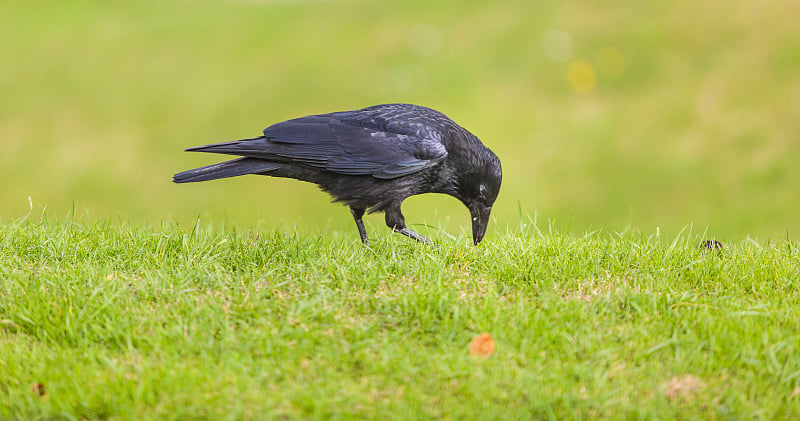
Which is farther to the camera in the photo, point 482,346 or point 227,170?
point 227,170

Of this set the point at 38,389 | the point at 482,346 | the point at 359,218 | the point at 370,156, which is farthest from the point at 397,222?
the point at 38,389

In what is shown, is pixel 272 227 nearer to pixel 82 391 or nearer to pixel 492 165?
pixel 492 165

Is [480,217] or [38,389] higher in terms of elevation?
[480,217]

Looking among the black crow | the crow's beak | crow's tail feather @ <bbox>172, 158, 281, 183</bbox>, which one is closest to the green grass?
crow's tail feather @ <bbox>172, 158, 281, 183</bbox>

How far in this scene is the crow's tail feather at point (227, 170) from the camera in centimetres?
491

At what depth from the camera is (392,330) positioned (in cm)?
376

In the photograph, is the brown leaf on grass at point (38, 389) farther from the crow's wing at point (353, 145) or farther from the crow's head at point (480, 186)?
the crow's head at point (480, 186)

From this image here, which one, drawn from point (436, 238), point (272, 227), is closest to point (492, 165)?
point (436, 238)

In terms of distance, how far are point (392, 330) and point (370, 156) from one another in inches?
76.1

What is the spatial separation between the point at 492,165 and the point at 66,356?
12.1 feet

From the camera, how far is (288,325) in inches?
145

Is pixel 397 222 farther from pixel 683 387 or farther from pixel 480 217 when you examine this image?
pixel 683 387

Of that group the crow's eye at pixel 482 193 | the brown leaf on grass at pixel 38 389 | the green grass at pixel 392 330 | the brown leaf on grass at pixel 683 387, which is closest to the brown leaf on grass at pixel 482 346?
the green grass at pixel 392 330

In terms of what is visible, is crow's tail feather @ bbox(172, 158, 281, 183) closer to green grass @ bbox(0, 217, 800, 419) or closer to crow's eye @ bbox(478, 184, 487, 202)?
green grass @ bbox(0, 217, 800, 419)
